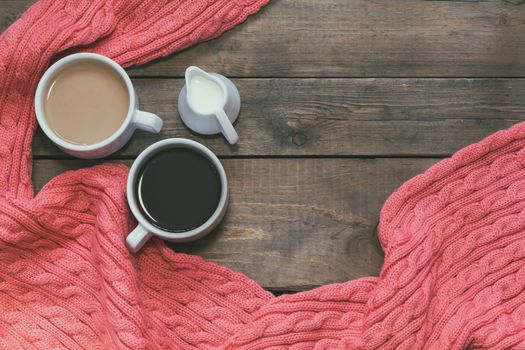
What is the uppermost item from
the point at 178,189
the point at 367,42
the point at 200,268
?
the point at 367,42

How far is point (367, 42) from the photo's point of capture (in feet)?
2.92

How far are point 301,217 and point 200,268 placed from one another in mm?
152

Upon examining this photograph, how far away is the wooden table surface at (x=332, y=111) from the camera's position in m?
0.86

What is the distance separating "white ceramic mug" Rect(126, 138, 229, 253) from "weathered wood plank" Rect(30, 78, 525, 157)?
0.21 feet

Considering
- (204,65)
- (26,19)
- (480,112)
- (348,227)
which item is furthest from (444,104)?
(26,19)

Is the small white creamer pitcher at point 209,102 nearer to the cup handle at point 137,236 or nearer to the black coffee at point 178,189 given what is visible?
the black coffee at point 178,189

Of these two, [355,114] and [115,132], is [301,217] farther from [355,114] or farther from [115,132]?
[115,132]

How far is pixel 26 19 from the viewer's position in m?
0.86

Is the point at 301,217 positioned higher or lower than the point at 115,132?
lower

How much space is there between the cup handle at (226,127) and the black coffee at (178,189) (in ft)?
0.14

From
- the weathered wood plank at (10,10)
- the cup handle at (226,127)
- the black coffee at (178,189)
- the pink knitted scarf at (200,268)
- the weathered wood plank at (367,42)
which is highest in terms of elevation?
the weathered wood plank at (10,10)

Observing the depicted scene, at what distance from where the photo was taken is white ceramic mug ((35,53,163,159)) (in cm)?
81

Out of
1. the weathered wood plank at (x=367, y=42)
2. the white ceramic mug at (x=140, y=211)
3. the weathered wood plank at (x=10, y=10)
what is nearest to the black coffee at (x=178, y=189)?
the white ceramic mug at (x=140, y=211)

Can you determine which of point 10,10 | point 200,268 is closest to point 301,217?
point 200,268
